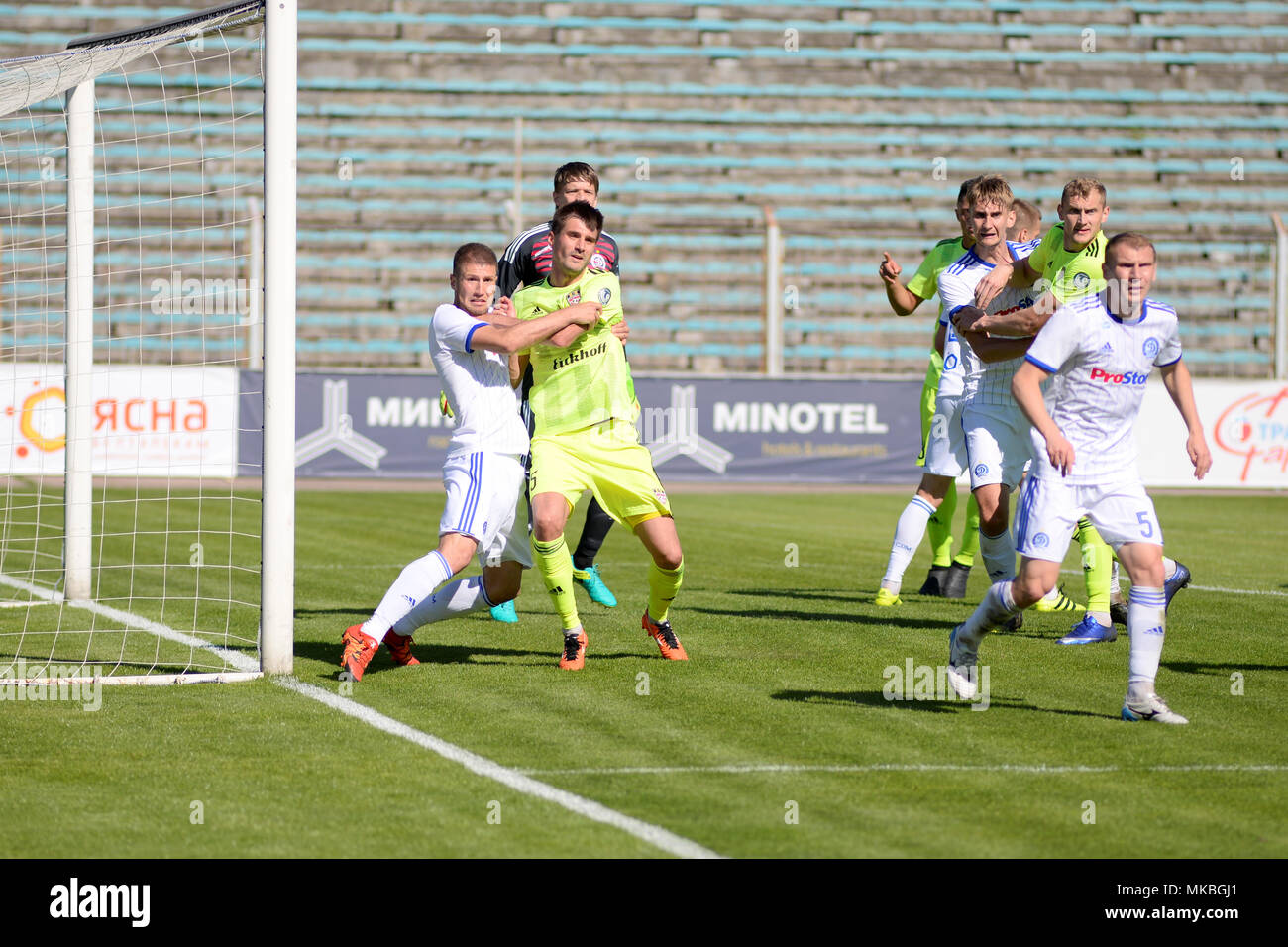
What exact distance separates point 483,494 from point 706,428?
48.0 feet

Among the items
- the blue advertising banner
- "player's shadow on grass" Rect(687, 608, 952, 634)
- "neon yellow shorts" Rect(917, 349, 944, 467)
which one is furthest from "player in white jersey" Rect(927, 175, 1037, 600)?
the blue advertising banner

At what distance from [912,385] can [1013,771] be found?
16.8m

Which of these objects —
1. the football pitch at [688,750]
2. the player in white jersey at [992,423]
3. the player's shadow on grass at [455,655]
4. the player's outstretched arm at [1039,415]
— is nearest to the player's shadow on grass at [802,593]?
the football pitch at [688,750]

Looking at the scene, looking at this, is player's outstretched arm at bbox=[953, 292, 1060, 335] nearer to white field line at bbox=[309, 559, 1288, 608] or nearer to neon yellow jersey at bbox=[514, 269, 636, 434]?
neon yellow jersey at bbox=[514, 269, 636, 434]

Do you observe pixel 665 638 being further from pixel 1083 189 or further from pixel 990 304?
pixel 1083 189

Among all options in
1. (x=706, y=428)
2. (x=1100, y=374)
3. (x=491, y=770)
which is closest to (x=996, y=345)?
(x=1100, y=374)

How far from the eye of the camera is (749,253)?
2545cm

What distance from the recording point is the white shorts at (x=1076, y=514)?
6105 mm

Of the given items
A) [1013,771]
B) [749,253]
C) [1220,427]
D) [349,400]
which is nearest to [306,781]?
[1013,771]

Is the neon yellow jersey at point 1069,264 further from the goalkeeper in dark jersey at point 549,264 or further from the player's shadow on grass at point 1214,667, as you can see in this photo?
the goalkeeper in dark jersey at point 549,264
